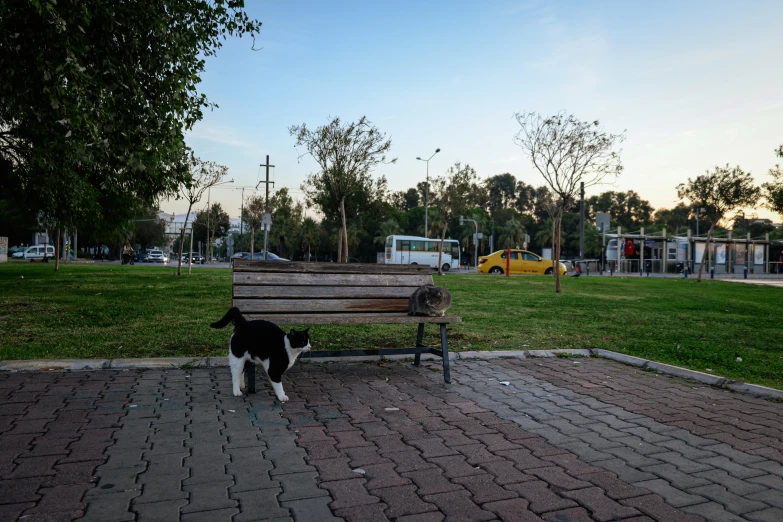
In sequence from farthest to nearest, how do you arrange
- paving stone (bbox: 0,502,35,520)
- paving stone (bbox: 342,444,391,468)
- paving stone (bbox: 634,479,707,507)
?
paving stone (bbox: 342,444,391,468), paving stone (bbox: 634,479,707,507), paving stone (bbox: 0,502,35,520)

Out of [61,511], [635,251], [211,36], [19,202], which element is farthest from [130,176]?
[635,251]

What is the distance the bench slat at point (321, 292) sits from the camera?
219 inches

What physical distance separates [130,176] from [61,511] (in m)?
13.2

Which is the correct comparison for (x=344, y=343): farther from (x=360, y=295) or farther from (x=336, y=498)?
(x=336, y=498)

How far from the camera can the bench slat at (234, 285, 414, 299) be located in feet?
18.2

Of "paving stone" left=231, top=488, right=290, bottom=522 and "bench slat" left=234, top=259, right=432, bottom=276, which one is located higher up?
"bench slat" left=234, top=259, right=432, bottom=276

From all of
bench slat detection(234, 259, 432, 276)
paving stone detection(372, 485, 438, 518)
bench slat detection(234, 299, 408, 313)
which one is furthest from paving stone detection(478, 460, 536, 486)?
bench slat detection(234, 259, 432, 276)

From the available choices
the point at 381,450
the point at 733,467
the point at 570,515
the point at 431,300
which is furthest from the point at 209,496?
the point at 431,300

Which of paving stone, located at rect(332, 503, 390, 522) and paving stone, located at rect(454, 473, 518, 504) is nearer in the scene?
paving stone, located at rect(332, 503, 390, 522)

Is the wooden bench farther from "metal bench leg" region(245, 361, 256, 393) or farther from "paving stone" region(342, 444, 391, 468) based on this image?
"paving stone" region(342, 444, 391, 468)

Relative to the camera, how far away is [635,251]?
40000mm

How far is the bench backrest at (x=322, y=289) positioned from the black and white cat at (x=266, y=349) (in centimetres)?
48

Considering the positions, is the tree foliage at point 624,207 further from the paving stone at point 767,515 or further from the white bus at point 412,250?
the paving stone at point 767,515

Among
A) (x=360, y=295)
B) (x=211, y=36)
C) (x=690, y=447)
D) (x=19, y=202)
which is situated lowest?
(x=690, y=447)
